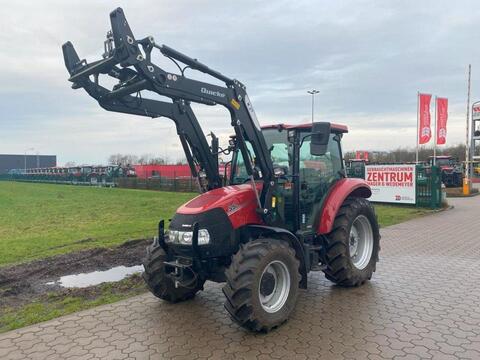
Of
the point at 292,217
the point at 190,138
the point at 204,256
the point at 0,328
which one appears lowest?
the point at 0,328

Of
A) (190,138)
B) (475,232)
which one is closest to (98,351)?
(190,138)

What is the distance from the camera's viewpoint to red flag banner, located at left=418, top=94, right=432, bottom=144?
22.5 meters

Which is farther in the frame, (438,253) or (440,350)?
(438,253)

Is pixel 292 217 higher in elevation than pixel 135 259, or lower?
higher

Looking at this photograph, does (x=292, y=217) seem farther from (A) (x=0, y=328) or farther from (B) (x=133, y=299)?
(A) (x=0, y=328)

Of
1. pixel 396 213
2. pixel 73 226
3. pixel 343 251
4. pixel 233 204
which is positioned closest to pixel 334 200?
pixel 343 251

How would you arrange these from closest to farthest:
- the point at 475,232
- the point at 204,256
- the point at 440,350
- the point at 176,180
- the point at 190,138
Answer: the point at 440,350 < the point at 204,256 < the point at 190,138 < the point at 475,232 < the point at 176,180

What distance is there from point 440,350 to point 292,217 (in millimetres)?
2222

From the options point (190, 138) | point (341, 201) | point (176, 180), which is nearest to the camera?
point (190, 138)

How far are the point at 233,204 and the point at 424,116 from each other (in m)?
20.3

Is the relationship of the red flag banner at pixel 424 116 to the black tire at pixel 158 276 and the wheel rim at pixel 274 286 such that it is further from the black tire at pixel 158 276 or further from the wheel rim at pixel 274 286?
the black tire at pixel 158 276

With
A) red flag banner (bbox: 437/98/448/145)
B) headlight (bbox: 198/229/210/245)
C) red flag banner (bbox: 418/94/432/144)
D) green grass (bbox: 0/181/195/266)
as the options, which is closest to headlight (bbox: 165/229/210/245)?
headlight (bbox: 198/229/210/245)

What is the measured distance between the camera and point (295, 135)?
18.4 feet

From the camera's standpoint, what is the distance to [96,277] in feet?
23.0
